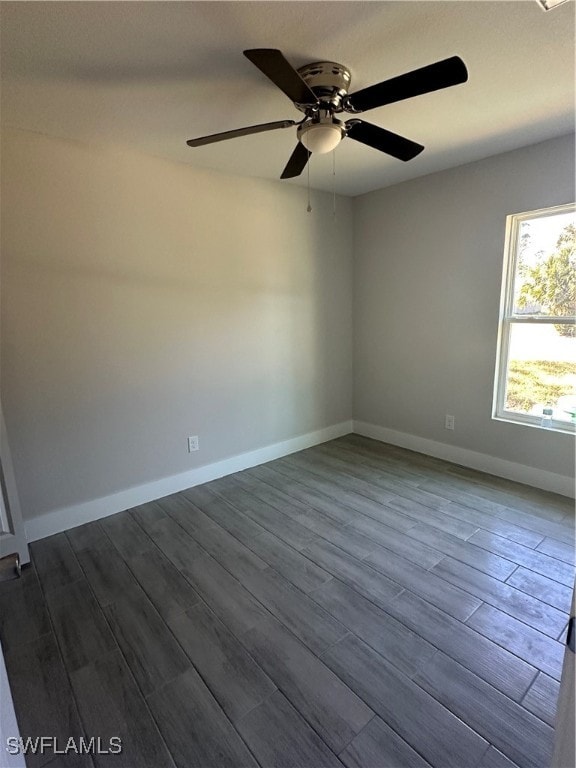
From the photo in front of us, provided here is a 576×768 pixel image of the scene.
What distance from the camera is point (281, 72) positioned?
1.35m

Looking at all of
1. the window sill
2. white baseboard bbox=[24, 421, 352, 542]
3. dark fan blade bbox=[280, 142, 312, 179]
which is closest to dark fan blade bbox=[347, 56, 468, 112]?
dark fan blade bbox=[280, 142, 312, 179]

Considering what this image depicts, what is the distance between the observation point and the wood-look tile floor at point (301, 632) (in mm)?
1285

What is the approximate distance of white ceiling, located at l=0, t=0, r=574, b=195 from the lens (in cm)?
136

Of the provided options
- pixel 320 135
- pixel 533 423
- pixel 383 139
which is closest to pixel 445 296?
pixel 533 423

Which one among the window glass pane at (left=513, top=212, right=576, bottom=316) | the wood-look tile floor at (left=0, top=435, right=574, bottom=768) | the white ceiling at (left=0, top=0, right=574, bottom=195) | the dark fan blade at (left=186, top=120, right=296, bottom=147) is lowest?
the wood-look tile floor at (left=0, top=435, right=574, bottom=768)

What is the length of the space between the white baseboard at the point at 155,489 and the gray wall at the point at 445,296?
1015mm

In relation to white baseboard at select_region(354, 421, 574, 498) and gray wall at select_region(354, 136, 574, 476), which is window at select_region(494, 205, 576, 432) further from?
white baseboard at select_region(354, 421, 574, 498)

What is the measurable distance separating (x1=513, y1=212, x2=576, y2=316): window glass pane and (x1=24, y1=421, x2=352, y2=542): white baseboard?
217cm

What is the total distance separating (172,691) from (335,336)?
3.19 m

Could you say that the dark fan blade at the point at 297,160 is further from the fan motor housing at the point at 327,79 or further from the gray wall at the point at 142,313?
the gray wall at the point at 142,313

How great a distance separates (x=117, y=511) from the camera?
2.73 meters

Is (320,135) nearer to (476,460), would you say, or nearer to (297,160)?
(297,160)

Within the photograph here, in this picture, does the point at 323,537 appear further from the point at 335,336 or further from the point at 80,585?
the point at 335,336

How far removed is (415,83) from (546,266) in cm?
198
